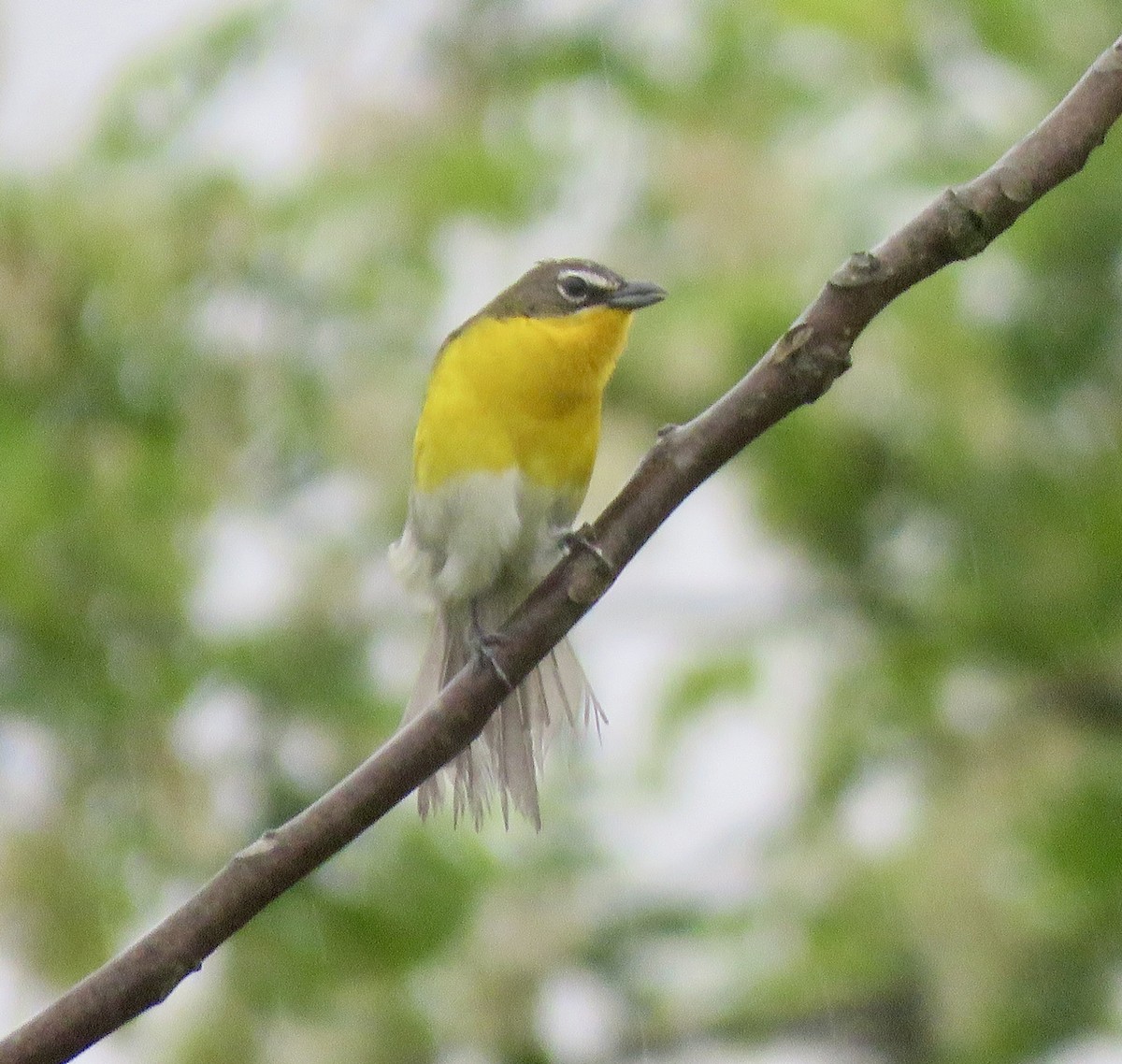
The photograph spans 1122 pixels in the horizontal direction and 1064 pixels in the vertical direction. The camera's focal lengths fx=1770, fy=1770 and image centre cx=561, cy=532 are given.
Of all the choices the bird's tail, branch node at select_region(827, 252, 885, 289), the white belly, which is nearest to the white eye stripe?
the white belly

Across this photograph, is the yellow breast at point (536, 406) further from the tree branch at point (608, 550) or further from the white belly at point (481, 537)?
the tree branch at point (608, 550)

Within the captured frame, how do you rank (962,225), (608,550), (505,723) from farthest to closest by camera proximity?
(505,723) → (608,550) → (962,225)

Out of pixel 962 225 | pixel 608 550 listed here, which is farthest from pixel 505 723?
pixel 962 225

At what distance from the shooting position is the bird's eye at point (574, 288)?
127 inches

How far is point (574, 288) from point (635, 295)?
6.7 inches

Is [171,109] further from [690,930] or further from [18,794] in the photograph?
[690,930]

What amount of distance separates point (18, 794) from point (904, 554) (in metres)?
2.50

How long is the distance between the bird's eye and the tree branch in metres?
1.38

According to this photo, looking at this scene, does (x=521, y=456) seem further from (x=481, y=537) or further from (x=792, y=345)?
(x=792, y=345)

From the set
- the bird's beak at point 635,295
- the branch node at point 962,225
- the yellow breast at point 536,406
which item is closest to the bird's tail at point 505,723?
the yellow breast at point 536,406

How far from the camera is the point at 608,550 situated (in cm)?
183

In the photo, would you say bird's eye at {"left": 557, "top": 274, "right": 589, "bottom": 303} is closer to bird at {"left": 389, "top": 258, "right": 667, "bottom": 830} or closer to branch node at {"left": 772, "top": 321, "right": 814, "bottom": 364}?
bird at {"left": 389, "top": 258, "right": 667, "bottom": 830}

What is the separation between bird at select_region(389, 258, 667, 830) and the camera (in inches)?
121

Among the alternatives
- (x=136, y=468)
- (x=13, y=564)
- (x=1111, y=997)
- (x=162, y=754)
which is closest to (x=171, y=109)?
(x=136, y=468)
